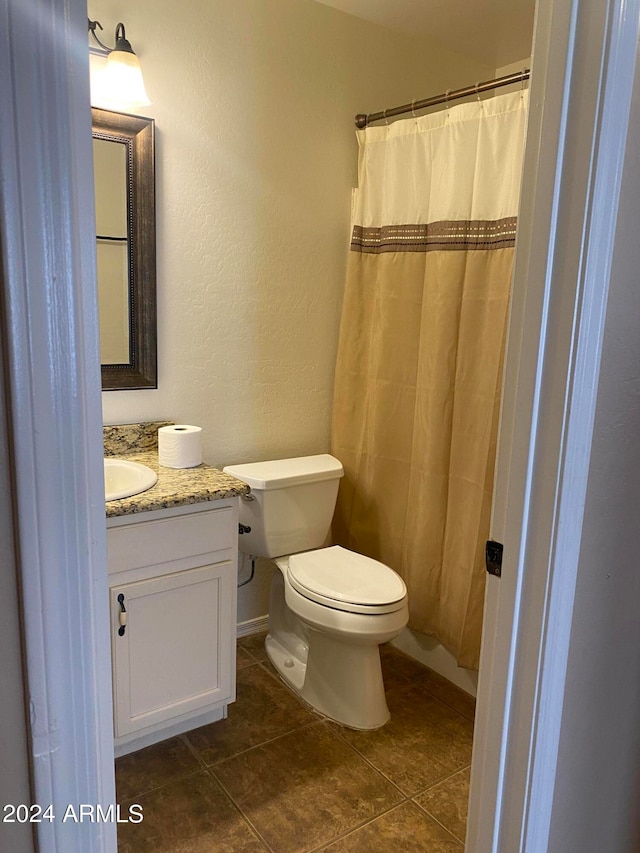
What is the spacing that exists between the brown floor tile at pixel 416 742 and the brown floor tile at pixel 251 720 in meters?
0.18

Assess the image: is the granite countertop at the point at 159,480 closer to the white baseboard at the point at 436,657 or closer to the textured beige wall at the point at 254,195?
the textured beige wall at the point at 254,195

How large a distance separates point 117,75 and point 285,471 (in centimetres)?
134

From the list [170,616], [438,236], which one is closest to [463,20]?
[438,236]

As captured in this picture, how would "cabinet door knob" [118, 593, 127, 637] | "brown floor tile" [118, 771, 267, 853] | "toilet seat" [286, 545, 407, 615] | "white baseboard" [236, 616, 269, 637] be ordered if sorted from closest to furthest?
"brown floor tile" [118, 771, 267, 853] < "cabinet door knob" [118, 593, 127, 637] < "toilet seat" [286, 545, 407, 615] < "white baseboard" [236, 616, 269, 637]

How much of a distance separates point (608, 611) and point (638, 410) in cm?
36

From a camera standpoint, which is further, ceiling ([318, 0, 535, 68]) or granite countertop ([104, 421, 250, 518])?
ceiling ([318, 0, 535, 68])

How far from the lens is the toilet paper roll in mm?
2061

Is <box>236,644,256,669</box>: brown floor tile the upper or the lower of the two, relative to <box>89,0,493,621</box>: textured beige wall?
lower

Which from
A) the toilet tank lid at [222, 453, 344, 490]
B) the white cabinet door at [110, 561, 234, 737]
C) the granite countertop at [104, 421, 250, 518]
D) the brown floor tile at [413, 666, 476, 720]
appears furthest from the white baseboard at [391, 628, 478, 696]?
the granite countertop at [104, 421, 250, 518]

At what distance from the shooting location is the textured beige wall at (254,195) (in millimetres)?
2141

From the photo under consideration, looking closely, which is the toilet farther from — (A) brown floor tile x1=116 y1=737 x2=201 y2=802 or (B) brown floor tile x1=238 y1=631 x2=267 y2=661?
(A) brown floor tile x1=116 y1=737 x2=201 y2=802

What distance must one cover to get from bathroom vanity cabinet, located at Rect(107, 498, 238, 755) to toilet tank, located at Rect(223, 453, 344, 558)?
303 mm

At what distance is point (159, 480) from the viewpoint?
1.94 metres

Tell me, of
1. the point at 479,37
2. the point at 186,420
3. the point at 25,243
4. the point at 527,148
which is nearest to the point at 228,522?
the point at 186,420
